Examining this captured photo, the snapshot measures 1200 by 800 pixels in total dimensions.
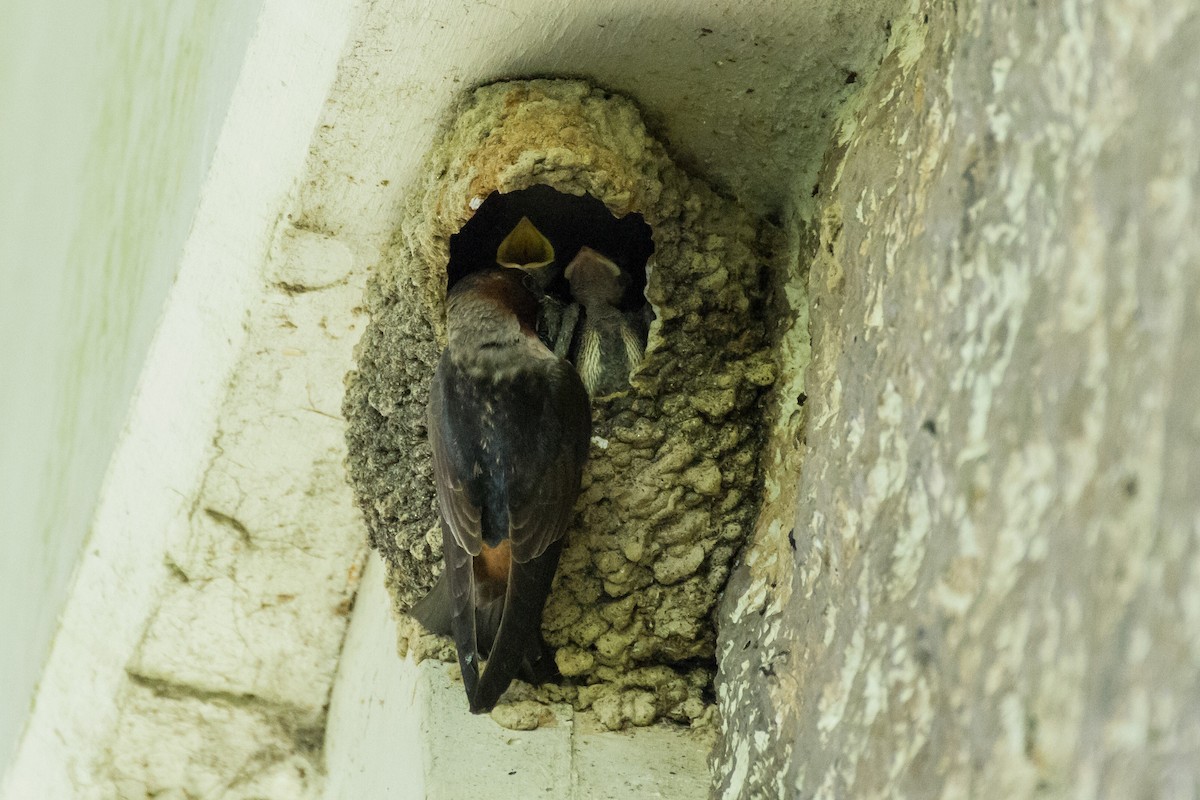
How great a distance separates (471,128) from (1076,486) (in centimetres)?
154

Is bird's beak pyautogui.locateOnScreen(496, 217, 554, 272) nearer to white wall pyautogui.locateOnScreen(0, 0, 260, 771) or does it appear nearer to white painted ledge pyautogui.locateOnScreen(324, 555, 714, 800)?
white wall pyautogui.locateOnScreen(0, 0, 260, 771)

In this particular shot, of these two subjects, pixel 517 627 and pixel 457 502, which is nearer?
A: pixel 517 627

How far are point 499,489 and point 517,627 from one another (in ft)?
0.94

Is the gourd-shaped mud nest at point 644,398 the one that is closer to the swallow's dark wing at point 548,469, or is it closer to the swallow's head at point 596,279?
the swallow's dark wing at point 548,469

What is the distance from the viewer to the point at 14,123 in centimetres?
509

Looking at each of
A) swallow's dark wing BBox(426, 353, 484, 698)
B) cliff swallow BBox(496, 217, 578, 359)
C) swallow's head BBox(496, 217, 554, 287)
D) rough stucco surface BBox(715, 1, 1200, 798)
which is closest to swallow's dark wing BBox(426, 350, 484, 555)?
swallow's dark wing BBox(426, 353, 484, 698)

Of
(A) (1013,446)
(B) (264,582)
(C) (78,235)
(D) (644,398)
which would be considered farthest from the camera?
(C) (78,235)

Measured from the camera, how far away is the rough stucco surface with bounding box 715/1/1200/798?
133 cm

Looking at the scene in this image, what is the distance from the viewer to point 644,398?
2.90 metres

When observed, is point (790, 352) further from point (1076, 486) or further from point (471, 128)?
point (1076, 486)

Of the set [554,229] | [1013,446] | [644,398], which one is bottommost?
[1013,446]

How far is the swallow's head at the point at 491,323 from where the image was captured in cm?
292

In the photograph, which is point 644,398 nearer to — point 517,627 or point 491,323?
point 491,323

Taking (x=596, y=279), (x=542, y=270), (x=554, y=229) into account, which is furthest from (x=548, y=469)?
(x=554, y=229)
